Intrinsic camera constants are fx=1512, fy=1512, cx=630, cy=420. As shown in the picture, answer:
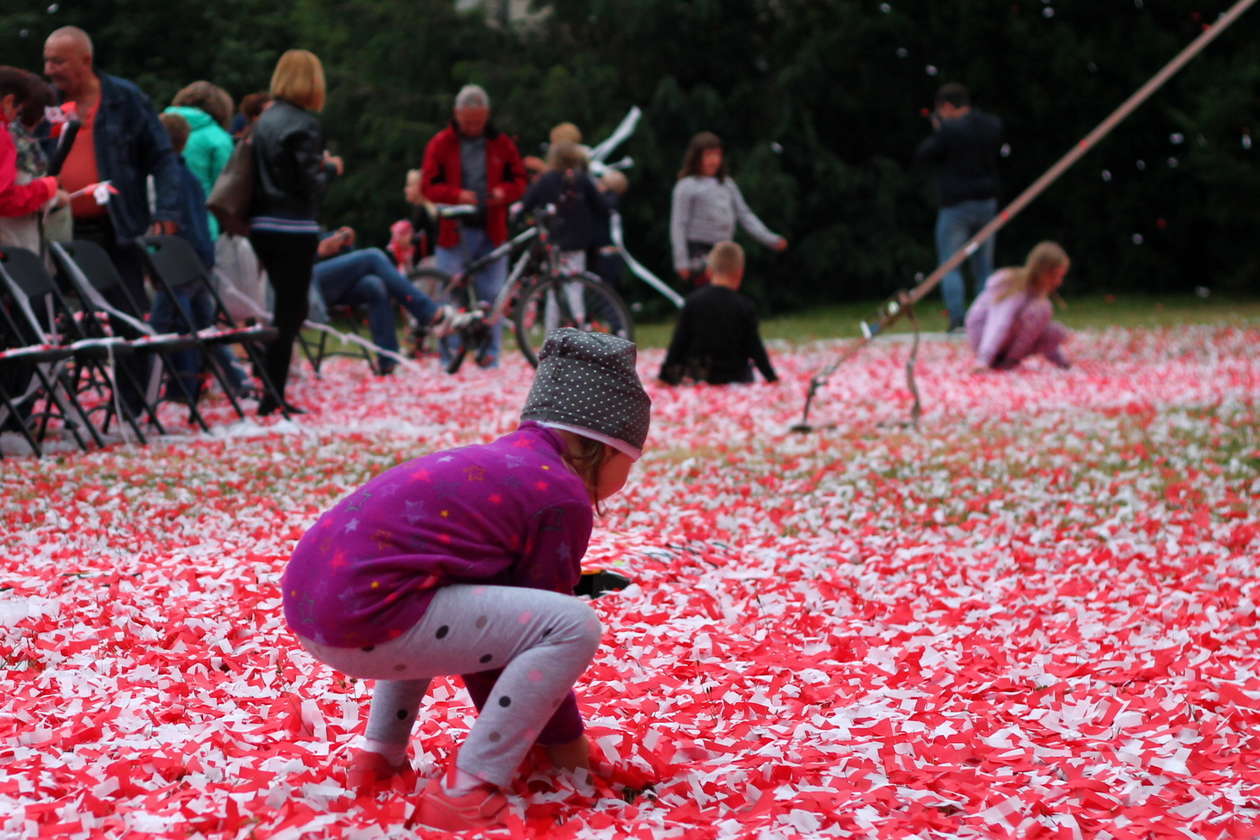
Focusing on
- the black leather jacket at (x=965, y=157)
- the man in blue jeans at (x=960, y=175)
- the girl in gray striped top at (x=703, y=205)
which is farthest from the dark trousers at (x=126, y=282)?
the black leather jacket at (x=965, y=157)

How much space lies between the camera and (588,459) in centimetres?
279

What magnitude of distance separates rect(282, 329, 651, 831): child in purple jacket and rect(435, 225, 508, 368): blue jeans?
30.8ft

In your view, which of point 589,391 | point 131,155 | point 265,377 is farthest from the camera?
point 265,377

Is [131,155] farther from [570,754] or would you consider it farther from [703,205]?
[570,754]

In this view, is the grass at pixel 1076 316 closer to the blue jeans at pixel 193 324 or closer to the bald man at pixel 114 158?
the blue jeans at pixel 193 324

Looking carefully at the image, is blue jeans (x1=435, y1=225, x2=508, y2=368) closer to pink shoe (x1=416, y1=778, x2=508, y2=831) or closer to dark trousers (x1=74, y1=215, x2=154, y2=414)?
dark trousers (x1=74, y1=215, x2=154, y2=414)

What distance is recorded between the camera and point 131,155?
8156 mm

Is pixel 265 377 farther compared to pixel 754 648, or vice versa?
pixel 265 377

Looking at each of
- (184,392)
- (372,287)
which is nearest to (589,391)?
(184,392)

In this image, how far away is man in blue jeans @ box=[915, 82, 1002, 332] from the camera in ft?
45.4

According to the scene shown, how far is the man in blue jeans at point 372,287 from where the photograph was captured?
1160cm

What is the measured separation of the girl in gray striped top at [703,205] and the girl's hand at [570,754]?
10076 mm

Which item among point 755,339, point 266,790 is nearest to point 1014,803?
point 266,790

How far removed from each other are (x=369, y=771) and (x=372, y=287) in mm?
9145
